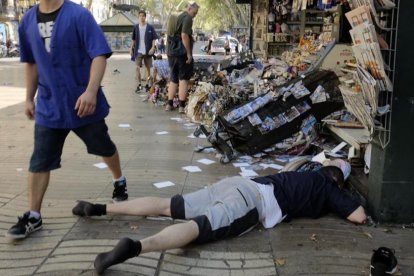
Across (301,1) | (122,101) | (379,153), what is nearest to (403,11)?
(379,153)

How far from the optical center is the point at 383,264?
281 centimetres

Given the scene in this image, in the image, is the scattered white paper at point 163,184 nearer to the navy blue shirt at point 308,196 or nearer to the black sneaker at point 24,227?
the navy blue shirt at point 308,196

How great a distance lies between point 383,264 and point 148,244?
1398mm

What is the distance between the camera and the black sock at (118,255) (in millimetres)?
2758

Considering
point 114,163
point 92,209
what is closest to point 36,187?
point 92,209

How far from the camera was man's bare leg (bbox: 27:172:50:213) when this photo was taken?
349cm

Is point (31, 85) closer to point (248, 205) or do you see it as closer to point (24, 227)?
point (24, 227)

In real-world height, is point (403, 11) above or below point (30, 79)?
above

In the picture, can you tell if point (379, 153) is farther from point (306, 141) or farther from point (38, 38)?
point (38, 38)

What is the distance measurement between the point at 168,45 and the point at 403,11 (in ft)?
19.3

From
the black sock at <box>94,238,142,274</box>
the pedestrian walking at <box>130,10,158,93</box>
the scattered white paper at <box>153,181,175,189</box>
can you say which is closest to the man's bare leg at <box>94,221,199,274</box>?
the black sock at <box>94,238,142,274</box>

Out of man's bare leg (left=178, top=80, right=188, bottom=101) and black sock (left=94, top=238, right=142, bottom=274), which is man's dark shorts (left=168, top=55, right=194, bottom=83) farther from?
black sock (left=94, top=238, right=142, bottom=274)

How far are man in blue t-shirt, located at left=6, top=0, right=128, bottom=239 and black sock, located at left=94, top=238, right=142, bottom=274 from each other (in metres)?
0.87

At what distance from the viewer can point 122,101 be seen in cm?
1045
